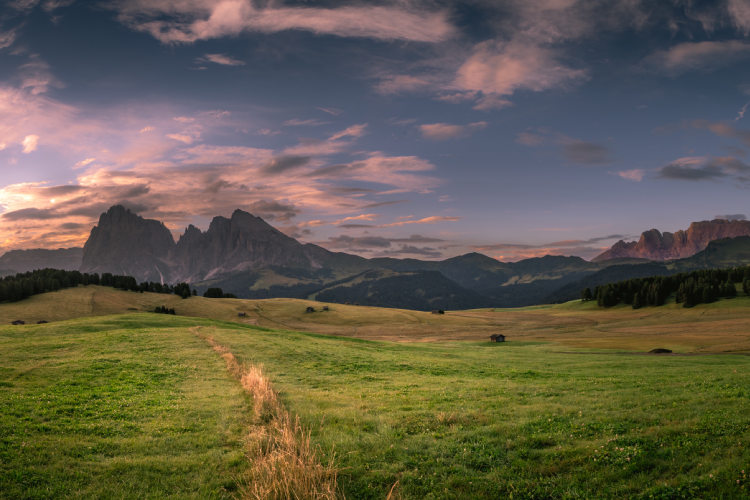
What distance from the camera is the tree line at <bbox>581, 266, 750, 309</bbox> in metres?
131

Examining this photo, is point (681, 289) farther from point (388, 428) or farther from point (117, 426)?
point (117, 426)

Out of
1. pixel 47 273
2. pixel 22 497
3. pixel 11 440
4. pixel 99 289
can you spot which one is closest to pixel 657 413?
pixel 22 497

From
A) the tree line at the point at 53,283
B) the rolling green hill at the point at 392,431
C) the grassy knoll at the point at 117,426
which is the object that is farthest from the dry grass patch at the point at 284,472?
the tree line at the point at 53,283

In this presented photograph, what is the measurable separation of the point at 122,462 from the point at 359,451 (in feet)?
27.4

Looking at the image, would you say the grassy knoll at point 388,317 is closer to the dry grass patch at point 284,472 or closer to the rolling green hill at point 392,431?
the rolling green hill at point 392,431

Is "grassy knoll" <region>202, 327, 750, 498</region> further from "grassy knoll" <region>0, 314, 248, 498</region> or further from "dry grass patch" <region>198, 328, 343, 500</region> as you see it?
"grassy knoll" <region>0, 314, 248, 498</region>

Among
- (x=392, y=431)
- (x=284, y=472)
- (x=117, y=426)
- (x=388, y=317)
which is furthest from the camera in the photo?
(x=388, y=317)

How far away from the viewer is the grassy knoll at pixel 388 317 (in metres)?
96.9

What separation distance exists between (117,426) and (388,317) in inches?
5170

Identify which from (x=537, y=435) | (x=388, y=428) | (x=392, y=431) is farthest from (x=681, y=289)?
(x=392, y=431)

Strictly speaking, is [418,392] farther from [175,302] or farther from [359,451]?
[175,302]

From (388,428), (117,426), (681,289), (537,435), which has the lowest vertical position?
(681,289)

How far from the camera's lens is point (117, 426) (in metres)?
16.5

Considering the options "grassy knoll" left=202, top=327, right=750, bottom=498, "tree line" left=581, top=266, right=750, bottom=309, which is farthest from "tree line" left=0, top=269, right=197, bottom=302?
"tree line" left=581, top=266, right=750, bottom=309
